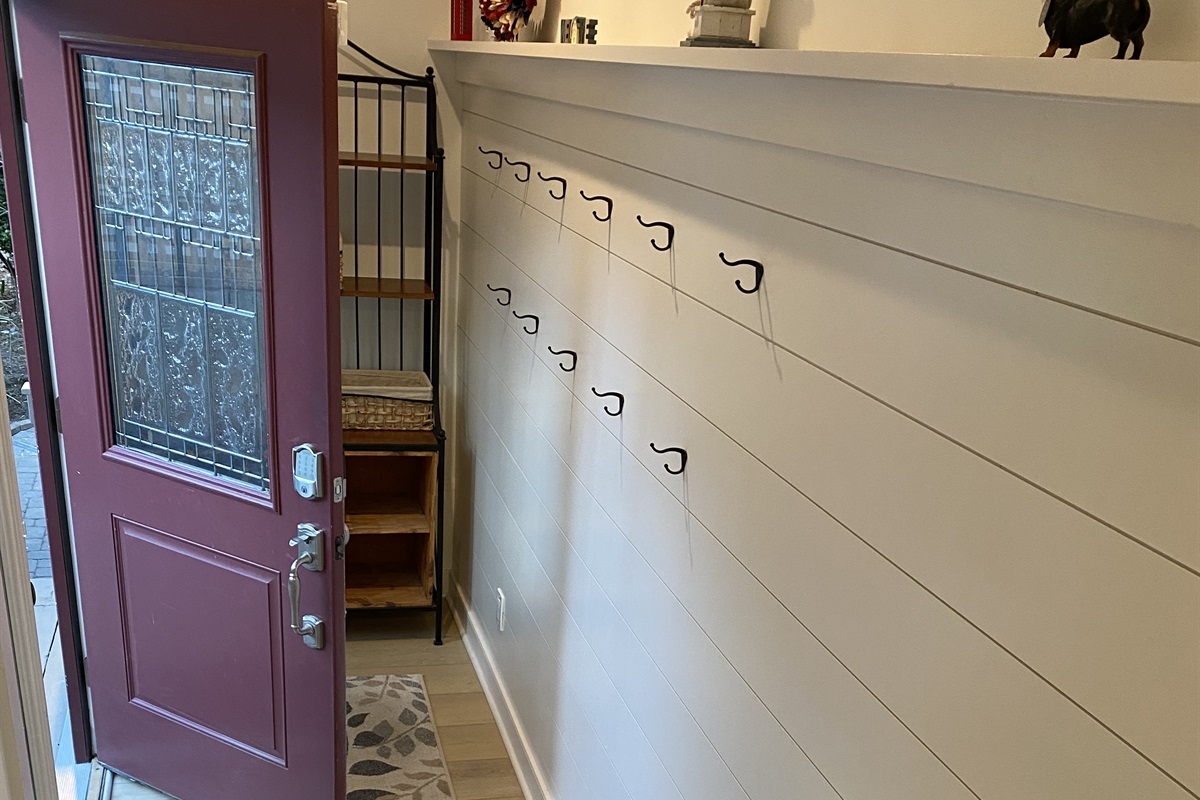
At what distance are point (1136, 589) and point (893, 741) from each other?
39cm

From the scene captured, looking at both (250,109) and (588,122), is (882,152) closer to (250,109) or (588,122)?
(588,122)

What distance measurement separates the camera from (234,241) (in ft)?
6.74

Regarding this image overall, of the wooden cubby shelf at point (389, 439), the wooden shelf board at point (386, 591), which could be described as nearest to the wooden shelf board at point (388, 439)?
the wooden cubby shelf at point (389, 439)

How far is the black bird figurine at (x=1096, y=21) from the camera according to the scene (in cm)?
71

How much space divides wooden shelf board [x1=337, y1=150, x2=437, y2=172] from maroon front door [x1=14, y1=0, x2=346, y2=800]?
779 millimetres

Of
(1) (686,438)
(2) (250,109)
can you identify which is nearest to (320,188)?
(2) (250,109)

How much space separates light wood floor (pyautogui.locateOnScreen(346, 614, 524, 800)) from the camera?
2664mm

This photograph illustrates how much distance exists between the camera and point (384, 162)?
9.43 feet

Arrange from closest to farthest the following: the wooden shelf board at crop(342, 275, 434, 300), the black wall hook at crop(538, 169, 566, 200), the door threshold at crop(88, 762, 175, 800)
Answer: the black wall hook at crop(538, 169, 566, 200) → the door threshold at crop(88, 762, 175, 800) → the wooden shelf board at crop(342, 275, 434, 300)

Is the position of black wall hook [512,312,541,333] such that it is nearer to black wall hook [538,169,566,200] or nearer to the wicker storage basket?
black wall hook [538,169,566,200]

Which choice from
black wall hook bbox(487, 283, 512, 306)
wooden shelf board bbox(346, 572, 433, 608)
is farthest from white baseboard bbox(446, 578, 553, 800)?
black wall hook bbox(487, 283, 512, 306)

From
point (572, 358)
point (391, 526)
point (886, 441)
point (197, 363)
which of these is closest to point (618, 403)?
point (572, 358)

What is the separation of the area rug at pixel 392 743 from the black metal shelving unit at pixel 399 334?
0.30 m

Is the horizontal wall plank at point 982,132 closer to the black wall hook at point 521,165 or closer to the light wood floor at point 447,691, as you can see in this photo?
the black wall hook at point 521,165
